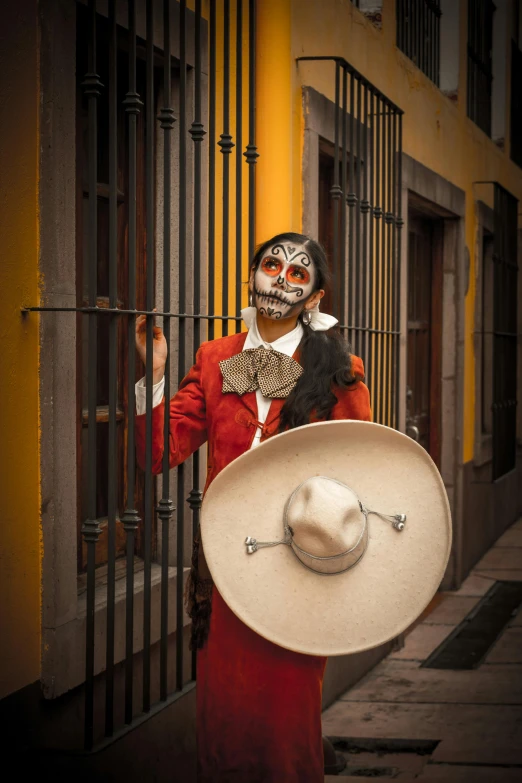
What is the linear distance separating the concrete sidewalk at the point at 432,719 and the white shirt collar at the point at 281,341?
225 cm

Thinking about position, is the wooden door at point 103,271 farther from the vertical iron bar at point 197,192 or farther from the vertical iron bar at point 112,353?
the vertical iron bar at point 197,192

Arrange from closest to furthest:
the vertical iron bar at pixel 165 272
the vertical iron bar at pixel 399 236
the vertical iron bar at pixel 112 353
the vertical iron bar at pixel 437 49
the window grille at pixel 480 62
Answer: the vertical iron bar at pixel 112 353
the vertical iron bar at pixel 165 272
the vertical iron bar at pixel 399 236
the vertical iron bar at pixel 437 49
the window grille at pixel 480 62

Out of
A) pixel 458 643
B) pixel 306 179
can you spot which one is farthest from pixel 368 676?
pixel 306 179

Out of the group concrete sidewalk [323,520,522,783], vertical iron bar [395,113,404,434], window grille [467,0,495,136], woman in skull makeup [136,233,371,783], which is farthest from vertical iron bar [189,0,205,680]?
window grille [467,0,495,136]

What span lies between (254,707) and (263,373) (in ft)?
3.04

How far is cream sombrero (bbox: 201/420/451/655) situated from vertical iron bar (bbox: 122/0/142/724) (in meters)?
0.67

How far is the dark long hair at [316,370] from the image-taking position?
10.5 feet

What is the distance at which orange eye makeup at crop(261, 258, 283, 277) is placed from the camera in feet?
10.7

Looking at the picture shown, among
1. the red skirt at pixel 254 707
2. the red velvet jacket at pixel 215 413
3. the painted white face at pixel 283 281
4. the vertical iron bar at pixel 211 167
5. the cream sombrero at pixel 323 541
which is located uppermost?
the vertical iron bar at pixel 211 167

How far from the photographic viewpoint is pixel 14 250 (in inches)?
131

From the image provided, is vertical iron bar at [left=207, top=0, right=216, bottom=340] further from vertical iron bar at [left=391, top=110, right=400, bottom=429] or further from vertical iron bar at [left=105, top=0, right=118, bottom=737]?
vertical iron bar at [left=391, top=110, right=400, bottom=429]

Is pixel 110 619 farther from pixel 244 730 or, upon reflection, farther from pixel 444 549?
pixel 444 549

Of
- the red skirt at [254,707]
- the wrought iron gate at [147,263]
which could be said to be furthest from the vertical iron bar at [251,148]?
the red skirt at [254,707]

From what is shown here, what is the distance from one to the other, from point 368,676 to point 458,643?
0.96 m
